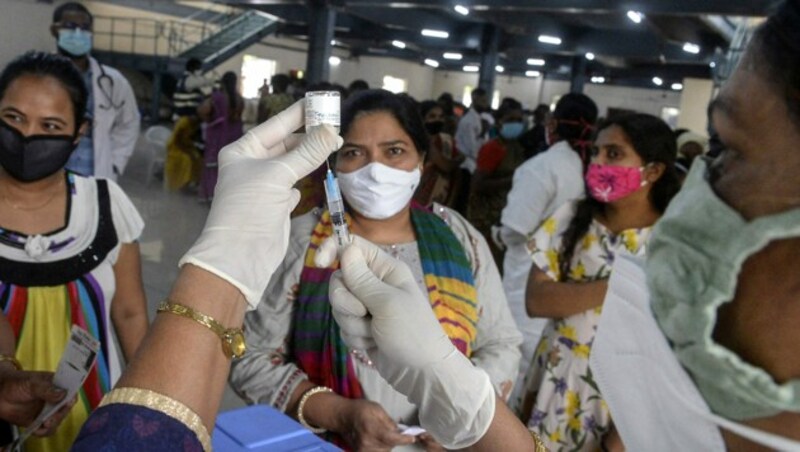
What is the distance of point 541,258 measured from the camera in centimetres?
207

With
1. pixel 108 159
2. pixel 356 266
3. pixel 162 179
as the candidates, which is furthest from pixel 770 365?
pixel 162 179

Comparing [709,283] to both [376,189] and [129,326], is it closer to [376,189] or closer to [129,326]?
[376,189]

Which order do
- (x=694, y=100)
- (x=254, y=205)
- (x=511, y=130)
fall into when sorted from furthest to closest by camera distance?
(x=694, y=100)
(x=511, y=130)
(x=254, y=205)

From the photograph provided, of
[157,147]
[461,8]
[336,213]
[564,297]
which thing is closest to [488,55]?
[461,8]

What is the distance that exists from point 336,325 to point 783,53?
1.11 meters

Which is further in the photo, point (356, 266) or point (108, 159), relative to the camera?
point (108, 159)

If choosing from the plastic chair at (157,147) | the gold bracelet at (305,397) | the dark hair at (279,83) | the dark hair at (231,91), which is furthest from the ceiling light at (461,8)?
the gold bracelet at (305,397)

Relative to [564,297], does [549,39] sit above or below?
above

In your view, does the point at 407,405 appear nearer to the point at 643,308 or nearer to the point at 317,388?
the point at 317,388

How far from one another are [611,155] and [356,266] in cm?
126

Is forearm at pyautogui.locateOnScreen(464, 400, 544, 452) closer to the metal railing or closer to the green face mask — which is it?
the green face mask

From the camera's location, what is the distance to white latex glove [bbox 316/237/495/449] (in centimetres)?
103

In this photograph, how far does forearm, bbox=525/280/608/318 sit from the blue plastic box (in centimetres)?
103

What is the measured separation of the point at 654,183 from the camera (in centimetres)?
209
